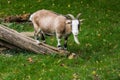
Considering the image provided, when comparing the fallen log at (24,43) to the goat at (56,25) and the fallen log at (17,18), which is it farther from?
the fallen log at (17,18)

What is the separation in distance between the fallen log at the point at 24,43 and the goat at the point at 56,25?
1.18ft

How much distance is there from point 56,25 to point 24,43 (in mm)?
1698

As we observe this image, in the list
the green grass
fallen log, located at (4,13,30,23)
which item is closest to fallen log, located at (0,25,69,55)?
the green grass

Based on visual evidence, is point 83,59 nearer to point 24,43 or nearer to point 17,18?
point 24,43

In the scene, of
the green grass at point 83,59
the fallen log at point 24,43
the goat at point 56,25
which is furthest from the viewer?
the fallen log at point 24,43

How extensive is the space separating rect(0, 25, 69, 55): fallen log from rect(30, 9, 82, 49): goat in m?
0.36

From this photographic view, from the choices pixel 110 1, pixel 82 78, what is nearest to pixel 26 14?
pixel 110 1

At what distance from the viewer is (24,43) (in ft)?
56.6

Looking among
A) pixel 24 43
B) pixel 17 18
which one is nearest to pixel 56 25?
pixel 24 43

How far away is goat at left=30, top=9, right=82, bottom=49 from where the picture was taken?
1592 cm

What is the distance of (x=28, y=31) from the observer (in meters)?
22.6

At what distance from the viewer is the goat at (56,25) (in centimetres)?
1592

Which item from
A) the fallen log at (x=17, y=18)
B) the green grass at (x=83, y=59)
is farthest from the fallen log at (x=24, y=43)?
the fallen log at (x=17, y=18)

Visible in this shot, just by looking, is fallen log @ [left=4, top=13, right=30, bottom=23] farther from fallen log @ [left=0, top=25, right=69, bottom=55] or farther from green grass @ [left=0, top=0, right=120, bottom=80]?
fallen log @ [left=0, top=25, right=69, bottom=55]
